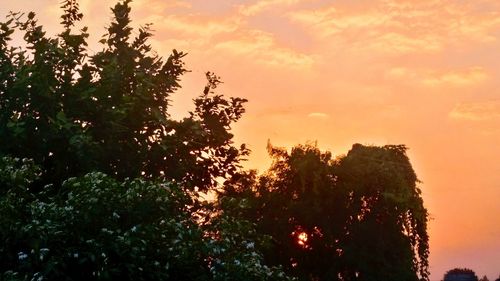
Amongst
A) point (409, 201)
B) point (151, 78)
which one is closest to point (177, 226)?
point (151, 78)

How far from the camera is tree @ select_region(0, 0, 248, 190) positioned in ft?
92.6

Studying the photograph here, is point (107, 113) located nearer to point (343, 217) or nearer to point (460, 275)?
point (343, 217)

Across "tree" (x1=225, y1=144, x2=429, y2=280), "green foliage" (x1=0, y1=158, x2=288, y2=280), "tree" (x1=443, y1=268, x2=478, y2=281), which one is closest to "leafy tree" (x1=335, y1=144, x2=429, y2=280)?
"tree" (x1=225, y1=144, x2=429, y2=280)

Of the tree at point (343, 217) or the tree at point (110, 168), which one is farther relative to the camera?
the tree at point (343, 217)

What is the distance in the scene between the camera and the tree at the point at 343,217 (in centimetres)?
4903

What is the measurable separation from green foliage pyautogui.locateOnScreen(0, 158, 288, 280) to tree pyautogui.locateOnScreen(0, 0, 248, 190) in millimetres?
6198

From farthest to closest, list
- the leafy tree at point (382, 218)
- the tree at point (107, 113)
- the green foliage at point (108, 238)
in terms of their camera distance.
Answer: the leafy tree at point (382, 218) < the tree at point (107, 113) < the green foliage at point (108, 238)

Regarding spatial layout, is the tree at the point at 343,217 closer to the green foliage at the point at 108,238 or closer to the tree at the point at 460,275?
the tree at the point at 460,275

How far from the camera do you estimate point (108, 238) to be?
19438 mm

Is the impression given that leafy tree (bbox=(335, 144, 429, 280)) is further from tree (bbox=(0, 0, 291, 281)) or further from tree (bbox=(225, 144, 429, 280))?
tree (bbox=(0, 0, 291, 281))

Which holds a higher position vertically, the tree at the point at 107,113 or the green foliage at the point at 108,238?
the tree at the point at 107,113

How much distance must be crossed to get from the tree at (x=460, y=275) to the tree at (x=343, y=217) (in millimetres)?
5125

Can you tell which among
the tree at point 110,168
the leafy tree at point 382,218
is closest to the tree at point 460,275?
the leafy tree at point 382,218

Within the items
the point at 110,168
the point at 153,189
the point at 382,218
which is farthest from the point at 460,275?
the point at 153,189
